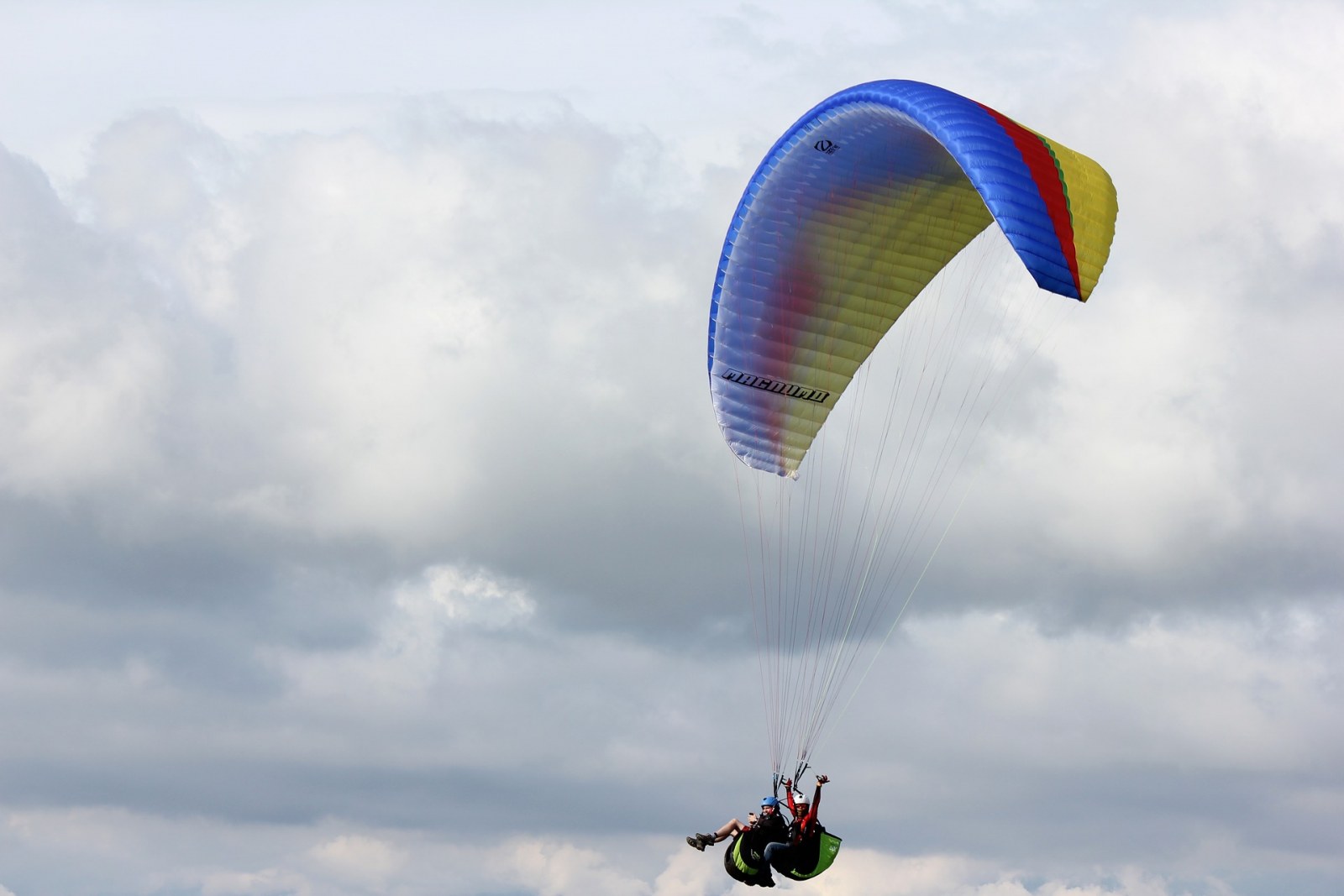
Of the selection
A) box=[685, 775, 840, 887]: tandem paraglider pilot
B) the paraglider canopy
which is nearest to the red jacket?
box=[685, 775, 840, 887]: tandem paraglider pilot

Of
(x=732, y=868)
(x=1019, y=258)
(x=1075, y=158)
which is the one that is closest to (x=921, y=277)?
(x=1075, y=158)

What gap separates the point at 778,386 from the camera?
145ft

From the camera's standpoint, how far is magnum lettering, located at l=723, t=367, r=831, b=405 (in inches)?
1730

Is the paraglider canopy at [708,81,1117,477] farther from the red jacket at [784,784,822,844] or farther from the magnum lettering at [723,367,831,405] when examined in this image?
the red jacket at [784,784,822,844]

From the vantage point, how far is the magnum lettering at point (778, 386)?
144 feet

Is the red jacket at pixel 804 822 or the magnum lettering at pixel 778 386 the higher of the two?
the magnum lettering at pixel 778 386

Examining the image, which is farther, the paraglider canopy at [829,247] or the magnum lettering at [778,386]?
the magnum lettering at [778,386]

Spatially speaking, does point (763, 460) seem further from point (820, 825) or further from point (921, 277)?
point (820, 825)

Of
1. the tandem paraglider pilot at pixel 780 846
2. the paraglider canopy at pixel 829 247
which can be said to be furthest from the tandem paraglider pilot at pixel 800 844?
the paraglider canopy at pixel 829 247

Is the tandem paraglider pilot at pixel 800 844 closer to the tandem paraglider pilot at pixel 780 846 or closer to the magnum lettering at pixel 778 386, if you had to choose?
the tandem paraglider pilot at pixel 780 846

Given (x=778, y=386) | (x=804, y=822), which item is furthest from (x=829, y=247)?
(x=804, y=822)

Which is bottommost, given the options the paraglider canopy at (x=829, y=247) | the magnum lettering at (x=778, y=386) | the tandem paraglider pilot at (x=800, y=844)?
the tandem paraglider pilot at (x=800, y=844)

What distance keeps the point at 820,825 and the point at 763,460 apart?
25.8 feet

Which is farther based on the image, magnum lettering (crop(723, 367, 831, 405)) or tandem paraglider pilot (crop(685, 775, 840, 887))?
magnum lettering (crop(723, 367, 831, 405))
